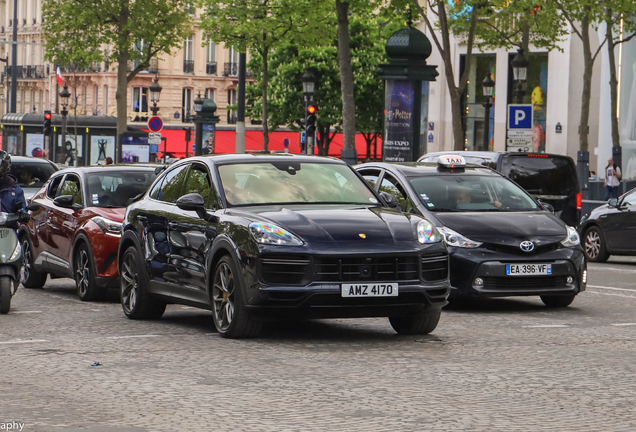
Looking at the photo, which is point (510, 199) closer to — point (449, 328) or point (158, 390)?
point (449, 328)

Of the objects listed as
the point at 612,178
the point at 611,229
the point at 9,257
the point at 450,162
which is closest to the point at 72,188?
the point at 9,257

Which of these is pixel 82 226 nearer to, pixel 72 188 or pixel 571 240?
pixel 72 188

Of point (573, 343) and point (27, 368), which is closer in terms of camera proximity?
point (27, 368)

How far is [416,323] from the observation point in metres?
10.5

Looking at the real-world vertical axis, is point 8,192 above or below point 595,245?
above

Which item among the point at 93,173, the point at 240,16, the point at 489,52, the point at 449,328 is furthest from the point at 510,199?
Answer: the point at 489,52

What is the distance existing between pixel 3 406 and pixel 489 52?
177 ft

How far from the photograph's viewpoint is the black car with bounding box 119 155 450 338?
9.59 m

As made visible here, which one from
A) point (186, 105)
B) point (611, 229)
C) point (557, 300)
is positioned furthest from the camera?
point (186, 105)

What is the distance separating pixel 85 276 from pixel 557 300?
206 inches

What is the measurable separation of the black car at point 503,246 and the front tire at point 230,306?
3.27 metres

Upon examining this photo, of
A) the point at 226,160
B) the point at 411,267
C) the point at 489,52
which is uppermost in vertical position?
the point at 489,52

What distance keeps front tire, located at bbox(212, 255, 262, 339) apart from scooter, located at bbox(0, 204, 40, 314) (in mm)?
2889

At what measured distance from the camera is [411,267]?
9797mm
